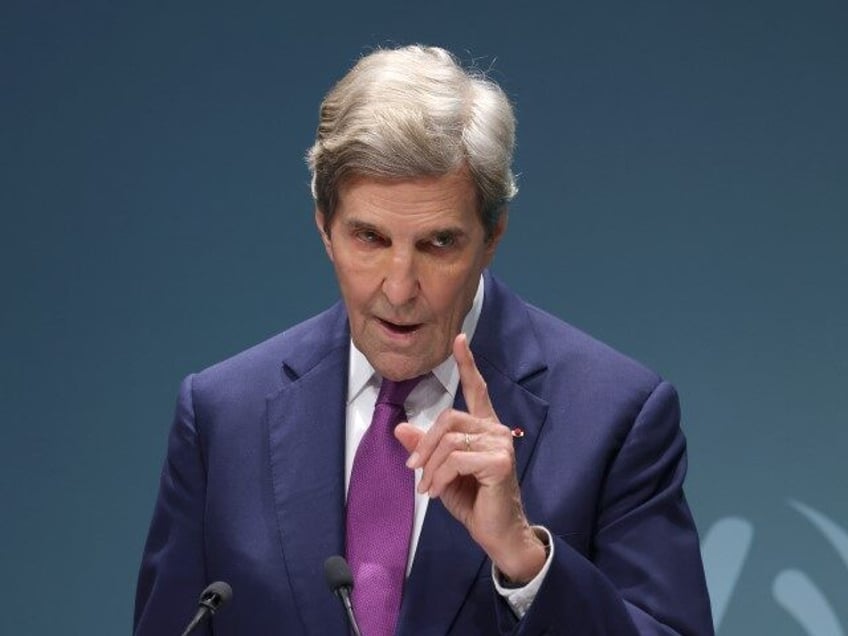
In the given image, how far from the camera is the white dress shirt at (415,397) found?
244cm

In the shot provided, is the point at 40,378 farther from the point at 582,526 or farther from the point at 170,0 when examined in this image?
the point at 582,526

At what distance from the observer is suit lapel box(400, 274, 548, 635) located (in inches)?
91.6

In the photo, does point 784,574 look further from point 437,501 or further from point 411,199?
point 411,199

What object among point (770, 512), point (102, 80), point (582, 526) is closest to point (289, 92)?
point (102, 80)

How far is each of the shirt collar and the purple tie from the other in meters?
0.04

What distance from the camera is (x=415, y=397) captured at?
2490 millimetres

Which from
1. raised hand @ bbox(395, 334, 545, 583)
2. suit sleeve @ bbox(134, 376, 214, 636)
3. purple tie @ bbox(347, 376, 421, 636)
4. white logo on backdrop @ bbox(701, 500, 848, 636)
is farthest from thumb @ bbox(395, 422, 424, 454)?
white logo on backdrop @ bbox(701, 500, 848, 636)

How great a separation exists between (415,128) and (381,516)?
0.52 m

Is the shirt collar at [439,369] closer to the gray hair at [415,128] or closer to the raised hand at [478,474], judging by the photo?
the gray hair at [415,128]

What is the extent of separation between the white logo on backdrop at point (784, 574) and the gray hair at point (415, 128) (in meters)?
1.56

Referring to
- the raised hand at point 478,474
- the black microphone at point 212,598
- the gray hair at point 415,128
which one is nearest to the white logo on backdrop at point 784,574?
the gray hair at point 415,128

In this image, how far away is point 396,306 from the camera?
7.57 ft

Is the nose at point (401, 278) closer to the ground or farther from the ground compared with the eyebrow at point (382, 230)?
closer to the ground

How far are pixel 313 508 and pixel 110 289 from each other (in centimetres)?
149
